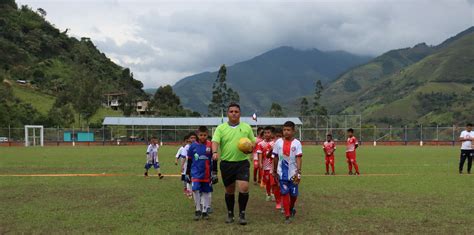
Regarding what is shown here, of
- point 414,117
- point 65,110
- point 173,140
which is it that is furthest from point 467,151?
point 414,117

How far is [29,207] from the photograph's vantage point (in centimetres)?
1077

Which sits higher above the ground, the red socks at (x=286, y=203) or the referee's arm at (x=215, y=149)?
the referee's arm at (x=215, y=149)

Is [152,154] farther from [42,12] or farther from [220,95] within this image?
[42,12]

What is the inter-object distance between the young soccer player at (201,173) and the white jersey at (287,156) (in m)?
1.30

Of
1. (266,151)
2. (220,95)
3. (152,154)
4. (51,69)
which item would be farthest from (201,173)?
(51,69)

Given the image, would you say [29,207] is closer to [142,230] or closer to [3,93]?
[142,230]

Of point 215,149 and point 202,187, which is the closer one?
point 215,149

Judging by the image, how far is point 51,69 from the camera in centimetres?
12375

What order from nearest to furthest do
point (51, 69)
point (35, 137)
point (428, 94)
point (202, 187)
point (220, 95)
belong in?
1. point (202, 187)
2. point (35, 137)
3. point (220, 95)
4. point (51, 69)
5. point (428, 94)

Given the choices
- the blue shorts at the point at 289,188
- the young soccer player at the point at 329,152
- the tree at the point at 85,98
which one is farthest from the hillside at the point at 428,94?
the blue shorts at the point at 289,188

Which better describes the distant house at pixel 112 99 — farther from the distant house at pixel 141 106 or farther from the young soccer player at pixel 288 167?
the young soccer player at pixel 288 167

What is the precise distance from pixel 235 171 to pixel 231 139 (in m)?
0.62

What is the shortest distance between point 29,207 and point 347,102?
184 meters

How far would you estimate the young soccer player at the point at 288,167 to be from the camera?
8977 millimetres
